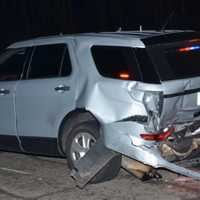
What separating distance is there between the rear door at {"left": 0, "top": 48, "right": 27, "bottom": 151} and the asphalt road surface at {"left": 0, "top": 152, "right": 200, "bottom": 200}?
0.41 m

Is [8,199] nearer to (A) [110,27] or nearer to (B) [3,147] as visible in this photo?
(B) [3,147]

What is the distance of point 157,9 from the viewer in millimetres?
20828

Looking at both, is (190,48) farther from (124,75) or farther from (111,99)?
(111,99)

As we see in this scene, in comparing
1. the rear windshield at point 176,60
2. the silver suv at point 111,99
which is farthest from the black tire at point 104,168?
the rear windshield at point 176,60

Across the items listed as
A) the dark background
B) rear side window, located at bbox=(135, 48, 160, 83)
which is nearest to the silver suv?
rear side window, located at bbox=(135, 48, 160, 83)

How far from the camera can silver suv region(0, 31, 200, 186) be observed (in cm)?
729

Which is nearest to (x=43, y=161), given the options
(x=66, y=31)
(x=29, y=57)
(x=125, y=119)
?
(x=29, y=57)

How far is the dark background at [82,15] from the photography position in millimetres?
20484

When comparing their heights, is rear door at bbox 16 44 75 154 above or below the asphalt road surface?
above

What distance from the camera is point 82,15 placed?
2328 centimetres

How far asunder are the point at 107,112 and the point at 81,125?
1.67 feet

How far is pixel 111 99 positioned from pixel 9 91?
1.76 meters

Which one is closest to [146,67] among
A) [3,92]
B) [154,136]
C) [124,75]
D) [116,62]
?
[124,75]

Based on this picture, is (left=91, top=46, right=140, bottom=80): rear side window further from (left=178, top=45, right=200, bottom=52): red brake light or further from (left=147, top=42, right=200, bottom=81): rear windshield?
(left=178, top=45, right=200, bottom=52): red brake light
